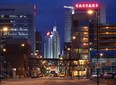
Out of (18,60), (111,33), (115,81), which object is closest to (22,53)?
(18,60)

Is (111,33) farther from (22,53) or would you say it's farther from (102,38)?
(22,53)

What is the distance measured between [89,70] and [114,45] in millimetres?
40658

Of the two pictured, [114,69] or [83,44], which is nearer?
[114,69]

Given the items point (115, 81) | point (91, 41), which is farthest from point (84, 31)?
point (115, 81)

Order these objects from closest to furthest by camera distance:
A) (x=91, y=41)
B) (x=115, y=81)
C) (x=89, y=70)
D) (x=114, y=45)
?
1. (x=115, y=81)
2. (x=89, y=70)
3. (x=114, y=45)
4. (x=91, y=41)

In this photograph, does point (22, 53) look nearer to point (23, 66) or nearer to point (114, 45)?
point (23, 66)

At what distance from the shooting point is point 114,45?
7288 inches

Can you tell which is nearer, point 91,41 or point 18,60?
point 18,60

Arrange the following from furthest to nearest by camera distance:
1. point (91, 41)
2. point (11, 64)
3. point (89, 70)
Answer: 1. point (91, 41)
2. point (11, 64)
3. point (89, 70)

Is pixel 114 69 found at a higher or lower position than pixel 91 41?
lower

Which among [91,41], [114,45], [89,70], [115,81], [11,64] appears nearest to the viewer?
[115,81]

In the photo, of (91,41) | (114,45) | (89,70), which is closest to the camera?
(89,70)

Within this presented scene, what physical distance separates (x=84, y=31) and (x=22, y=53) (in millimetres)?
42101

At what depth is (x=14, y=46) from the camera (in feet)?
576
